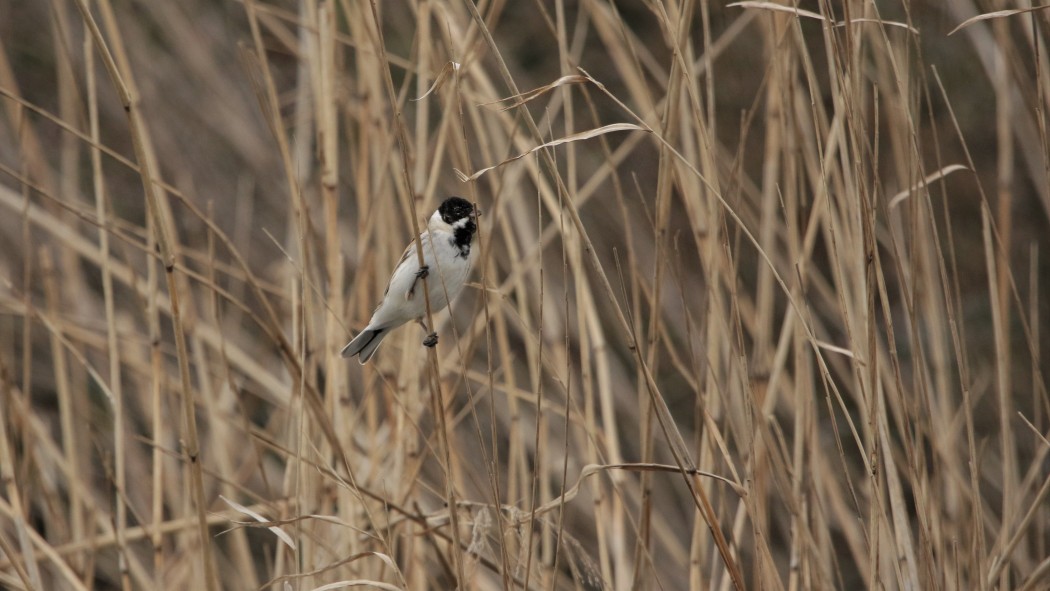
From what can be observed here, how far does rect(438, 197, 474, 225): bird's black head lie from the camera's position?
273 cm

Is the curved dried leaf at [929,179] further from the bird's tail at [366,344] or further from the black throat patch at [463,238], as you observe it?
the bird's tail at [366,344]

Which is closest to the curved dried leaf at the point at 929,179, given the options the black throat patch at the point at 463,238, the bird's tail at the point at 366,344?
the black throat patch at the point at 463,238

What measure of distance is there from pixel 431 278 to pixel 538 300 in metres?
0.28

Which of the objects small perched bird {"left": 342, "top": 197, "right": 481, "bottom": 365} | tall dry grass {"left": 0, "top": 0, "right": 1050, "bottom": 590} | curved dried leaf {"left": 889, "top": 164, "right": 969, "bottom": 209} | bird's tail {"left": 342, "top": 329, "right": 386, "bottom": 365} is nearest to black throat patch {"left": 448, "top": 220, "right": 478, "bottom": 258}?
small perched bird {"left": 342, "top": 197, "right": 481, "bottom": 365}

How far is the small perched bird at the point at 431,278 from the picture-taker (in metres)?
2.64

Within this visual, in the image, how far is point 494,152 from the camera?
8.85 feet

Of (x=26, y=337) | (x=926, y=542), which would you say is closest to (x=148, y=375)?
(x=26, y=337)

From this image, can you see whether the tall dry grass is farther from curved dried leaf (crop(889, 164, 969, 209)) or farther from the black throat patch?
the black throat patch

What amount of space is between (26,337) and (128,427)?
1869 mm

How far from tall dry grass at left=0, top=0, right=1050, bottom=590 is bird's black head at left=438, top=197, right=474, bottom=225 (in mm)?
107

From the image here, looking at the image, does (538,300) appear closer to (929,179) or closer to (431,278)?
(431,278)

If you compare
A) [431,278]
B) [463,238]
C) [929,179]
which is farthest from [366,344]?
[929,179]

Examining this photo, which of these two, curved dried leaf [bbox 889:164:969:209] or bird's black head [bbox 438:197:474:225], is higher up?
bird's black head [bbox 438:197:474:225]

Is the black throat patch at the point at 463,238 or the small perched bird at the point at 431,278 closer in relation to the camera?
the small perched bird at the point at 431,278
